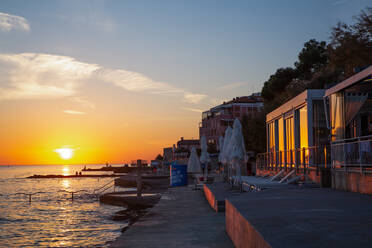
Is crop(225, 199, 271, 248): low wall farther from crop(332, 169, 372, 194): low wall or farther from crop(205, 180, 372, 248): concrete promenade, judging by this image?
crop(332, 169, 372, 194): low wall

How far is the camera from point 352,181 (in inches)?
480

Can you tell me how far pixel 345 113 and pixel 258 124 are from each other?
34.0 m

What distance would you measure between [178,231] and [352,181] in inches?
209

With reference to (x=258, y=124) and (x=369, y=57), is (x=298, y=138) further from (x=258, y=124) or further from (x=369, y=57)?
(x=258, y=124)

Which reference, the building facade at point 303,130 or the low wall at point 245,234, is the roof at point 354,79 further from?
the low wall at point 245,234

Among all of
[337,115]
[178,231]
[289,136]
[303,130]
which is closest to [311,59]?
[289,136]

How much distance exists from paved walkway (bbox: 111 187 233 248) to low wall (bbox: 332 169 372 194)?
3799 mm

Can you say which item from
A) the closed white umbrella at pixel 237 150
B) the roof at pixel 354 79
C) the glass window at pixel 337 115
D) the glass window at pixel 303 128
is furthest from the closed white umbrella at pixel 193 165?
the roof at pixel 354 79

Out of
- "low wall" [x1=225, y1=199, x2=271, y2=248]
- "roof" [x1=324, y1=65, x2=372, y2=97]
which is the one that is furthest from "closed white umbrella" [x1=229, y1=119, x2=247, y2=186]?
"low wall" [x1=225, y1=199, x2=271, y2=248]

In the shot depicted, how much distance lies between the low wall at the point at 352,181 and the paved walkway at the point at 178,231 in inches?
150

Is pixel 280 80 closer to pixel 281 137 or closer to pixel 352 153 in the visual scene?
pixel 281 137

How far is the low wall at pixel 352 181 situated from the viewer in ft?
36.7

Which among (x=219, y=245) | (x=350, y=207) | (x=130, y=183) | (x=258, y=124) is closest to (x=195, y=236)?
(x=219, y=245)

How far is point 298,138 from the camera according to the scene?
19359 mm
